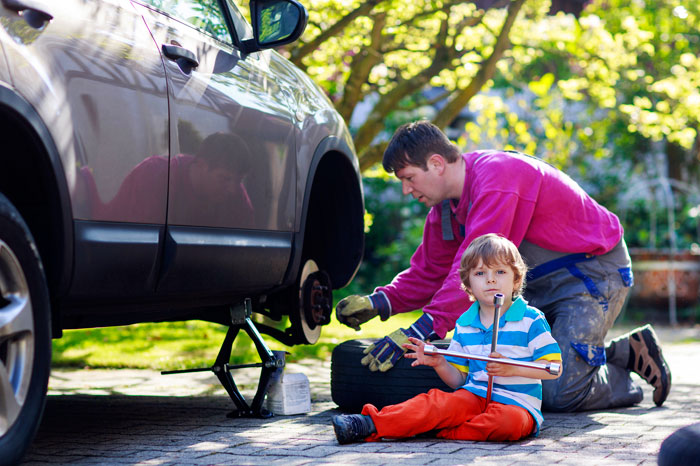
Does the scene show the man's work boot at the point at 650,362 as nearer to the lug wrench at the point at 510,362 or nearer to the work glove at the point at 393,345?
the work glove at the point at 393,345

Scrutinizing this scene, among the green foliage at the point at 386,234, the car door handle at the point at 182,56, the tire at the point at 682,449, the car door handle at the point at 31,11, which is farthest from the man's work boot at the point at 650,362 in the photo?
the green foliage at the point at 386,234

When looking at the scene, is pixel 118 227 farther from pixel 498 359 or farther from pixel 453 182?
pixel 453 182

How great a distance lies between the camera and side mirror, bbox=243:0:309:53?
365cm

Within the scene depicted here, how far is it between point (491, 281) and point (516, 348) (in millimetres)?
252

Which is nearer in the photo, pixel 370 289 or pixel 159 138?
pixel 159 138

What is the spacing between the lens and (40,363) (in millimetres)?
2365

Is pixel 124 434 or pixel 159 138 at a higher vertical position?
pixel 159 138

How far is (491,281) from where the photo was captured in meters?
3.24

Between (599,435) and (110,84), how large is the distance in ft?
6.71

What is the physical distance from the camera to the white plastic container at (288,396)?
150 inches

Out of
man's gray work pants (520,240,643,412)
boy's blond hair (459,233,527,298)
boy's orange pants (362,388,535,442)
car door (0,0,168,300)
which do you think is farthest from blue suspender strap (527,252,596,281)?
car door (0,0,168,300)

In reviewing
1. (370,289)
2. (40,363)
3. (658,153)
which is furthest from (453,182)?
(658,153)

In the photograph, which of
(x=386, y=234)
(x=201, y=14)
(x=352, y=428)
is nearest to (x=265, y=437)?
(x=352, y=428)

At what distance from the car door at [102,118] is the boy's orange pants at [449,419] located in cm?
91
